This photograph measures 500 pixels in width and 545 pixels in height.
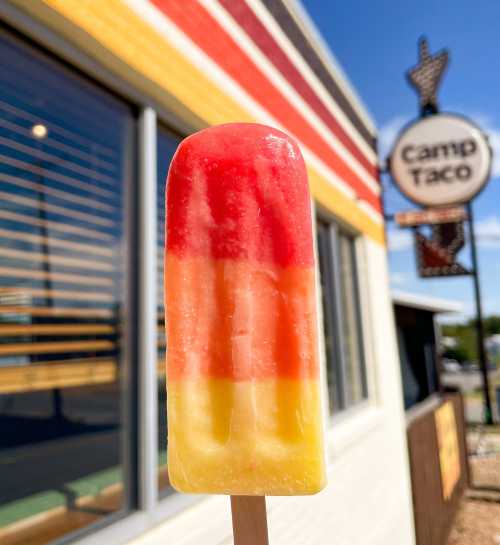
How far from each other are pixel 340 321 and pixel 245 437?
12.9 feet

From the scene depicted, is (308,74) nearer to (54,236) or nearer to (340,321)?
(340,321)

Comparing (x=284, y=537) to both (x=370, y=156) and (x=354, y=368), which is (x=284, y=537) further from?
(x=370, y=156)

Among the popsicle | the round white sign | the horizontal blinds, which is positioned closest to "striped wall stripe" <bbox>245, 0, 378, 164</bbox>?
the round white sign

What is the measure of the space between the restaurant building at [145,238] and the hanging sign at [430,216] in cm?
100

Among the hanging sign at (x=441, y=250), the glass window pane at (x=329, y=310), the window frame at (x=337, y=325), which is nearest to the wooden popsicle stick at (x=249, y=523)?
the window frame at (x=337, y=325)

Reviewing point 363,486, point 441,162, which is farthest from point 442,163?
point 363,486

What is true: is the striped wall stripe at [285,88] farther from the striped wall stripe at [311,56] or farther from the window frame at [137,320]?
the window frame at [137,320]

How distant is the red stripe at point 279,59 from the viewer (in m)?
3.31

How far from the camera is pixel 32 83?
259 centimetres

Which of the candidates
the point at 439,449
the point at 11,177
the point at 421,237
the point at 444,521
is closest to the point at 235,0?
the point at 11,177

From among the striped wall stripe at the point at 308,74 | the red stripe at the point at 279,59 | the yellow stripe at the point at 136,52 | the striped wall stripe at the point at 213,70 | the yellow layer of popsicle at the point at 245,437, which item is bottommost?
the yellow layer of popsicle at the point at 245,437

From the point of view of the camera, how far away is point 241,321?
1.30 meters

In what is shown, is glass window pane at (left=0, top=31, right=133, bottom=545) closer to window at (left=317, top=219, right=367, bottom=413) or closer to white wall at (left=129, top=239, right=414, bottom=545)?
white wall at (left=129, top=239, right=414, bottom=545)

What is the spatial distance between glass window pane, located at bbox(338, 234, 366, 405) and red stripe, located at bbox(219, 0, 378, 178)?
1.29m
